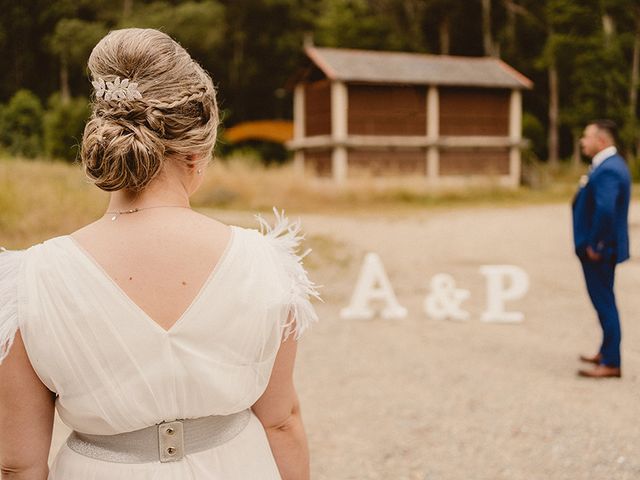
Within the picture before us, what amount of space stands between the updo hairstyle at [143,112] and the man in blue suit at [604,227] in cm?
441

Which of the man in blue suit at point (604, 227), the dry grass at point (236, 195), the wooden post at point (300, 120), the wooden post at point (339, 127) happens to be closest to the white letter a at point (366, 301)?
the man in blue suit at point (604, 227)

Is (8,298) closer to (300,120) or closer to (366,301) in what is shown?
(366,301)

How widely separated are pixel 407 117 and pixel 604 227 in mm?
22031

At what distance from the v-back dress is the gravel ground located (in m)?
2.64

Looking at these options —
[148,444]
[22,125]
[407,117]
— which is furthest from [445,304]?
[407,117]

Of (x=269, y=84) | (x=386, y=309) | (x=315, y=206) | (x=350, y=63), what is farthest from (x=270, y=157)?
(x=386, y=309)

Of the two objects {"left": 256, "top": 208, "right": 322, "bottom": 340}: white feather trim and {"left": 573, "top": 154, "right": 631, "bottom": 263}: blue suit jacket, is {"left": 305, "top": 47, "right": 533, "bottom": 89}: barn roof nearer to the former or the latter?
{"left": 573, "top": 154, "right": 631, "bottom": 263}: blue suit jacket

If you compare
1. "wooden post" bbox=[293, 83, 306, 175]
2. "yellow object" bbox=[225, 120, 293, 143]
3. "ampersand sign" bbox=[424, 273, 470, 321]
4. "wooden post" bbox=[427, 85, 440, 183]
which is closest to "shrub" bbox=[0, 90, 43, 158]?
"wooden post" bbox=[293, 83, 306, 175]

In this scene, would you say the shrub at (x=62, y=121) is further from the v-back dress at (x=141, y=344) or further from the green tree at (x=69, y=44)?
the v-back dress at (x=141, y=344)

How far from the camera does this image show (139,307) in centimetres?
143

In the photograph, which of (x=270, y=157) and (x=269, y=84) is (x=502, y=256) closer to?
(x=270, y=157)

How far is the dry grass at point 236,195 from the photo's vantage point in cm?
1225

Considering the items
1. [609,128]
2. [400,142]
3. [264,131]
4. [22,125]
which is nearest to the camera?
[609,128]

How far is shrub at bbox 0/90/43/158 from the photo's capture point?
18.0 metres
